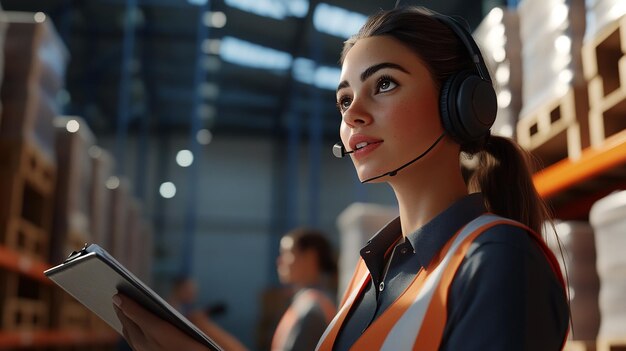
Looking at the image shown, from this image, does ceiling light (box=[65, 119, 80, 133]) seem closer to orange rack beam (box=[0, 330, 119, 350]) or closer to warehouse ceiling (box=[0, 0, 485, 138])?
orange rack beam (box=[0, 330, 119, 350])

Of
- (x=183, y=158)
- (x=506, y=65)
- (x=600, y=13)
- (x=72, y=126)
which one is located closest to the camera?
(x=600, y=13)

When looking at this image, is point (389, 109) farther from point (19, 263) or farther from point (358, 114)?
point (19, 263)

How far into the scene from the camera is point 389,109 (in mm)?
1354

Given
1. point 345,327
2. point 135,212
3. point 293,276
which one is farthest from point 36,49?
point 135,212

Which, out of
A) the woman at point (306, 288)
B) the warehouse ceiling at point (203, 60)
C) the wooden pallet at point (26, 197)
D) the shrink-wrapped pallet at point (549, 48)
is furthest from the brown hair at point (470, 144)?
the warehouse ceiling at point (203, 60)

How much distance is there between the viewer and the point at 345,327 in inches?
57.8

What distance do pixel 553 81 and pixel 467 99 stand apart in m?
1.41

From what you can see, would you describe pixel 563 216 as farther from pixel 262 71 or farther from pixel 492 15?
pixel 262 71

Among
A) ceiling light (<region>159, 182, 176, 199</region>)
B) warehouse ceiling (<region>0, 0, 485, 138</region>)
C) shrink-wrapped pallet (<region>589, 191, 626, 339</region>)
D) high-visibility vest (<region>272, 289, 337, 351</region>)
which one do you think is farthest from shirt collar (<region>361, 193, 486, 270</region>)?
ceiling light (<region>159, 182, 176, 199</region>)

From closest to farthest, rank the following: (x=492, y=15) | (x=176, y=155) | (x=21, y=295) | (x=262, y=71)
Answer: (x=492, y=15), (x=21, y=295), (x=262, y=71), (x=176, y=155)

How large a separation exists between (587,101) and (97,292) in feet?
5.92

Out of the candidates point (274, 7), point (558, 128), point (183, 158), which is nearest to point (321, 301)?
point (558, 128)

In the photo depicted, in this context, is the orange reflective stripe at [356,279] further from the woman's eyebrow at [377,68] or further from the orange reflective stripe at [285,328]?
the orange reflective stripe at [285,328]

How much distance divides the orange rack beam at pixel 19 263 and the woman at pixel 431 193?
2.88m
